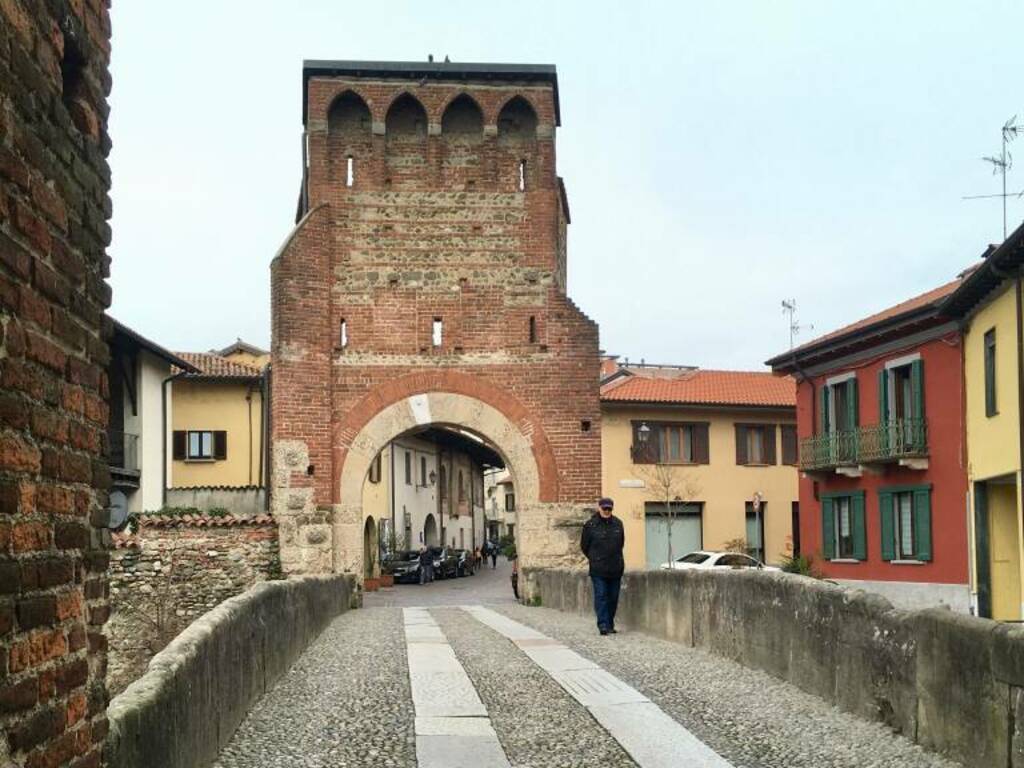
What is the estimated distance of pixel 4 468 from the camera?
115 inches

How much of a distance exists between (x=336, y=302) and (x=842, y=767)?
61.5 ft

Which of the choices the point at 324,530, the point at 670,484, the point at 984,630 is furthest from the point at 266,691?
the point at 670,484

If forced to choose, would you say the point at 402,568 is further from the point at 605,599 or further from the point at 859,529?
the point at 605,599

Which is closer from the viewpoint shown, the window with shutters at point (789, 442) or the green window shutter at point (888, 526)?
the green window shutter at point (888, 526)

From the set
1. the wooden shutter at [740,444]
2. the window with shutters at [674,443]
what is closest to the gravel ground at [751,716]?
the window with shutters at [674,443]

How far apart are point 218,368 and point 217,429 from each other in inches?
87.1

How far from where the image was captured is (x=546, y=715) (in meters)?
8.29

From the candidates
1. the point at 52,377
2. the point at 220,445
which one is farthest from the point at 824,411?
the point at 52,377

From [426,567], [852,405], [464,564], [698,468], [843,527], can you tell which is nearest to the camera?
[852,405]

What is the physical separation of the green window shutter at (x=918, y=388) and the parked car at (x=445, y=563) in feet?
81.9

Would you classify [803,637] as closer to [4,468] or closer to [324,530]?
[4,468]

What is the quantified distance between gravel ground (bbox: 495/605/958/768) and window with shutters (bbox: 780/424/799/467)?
30.2 m

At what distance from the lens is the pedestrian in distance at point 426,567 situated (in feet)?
144

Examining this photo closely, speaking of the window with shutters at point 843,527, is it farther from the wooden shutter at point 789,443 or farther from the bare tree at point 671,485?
the wooden shutter at point 789,443
